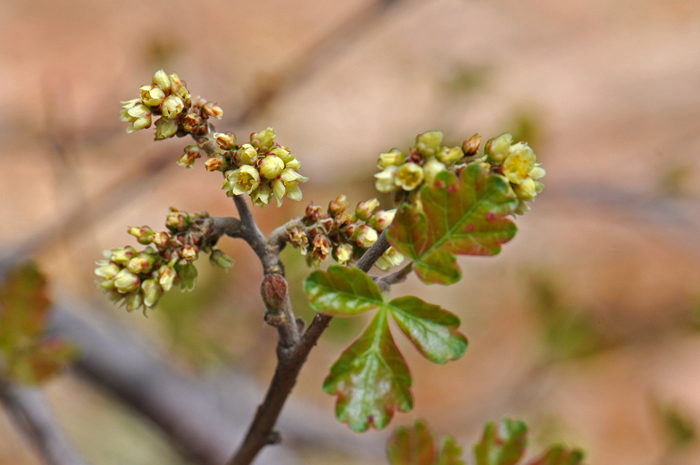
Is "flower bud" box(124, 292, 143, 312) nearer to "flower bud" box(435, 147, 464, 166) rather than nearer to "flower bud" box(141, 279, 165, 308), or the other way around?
"flower bud" box(141, 279, 165, 308)

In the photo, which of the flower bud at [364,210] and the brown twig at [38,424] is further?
the brown twig at [38,424]

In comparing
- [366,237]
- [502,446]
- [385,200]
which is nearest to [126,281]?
[366,237]

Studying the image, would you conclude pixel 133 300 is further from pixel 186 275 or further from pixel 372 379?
pixel 372 379

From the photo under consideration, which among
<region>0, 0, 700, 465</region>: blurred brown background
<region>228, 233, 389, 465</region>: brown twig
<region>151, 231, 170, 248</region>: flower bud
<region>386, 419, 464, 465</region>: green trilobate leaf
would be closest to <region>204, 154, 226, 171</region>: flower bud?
<region>151, 231, 170, 248</region>: flower bud

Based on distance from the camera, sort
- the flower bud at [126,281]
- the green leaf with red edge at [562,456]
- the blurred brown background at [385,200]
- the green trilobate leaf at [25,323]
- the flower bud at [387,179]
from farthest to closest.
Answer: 1. the blurred brown background at [385,200]
2. the green trilobate leaf at [25,323]
3. the green leaf with red edge at [562,456]
4. the flower bud at [126,281]
5. the flower bud at [387,179]

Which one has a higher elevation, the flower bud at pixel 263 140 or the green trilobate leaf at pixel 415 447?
the flower bud at pixel 263 140

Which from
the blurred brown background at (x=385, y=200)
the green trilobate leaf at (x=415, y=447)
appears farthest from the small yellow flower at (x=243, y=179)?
the blurred brown background at (x=385, y=200)

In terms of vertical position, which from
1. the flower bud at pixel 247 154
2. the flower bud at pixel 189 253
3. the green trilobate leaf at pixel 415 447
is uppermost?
the flower bud at pixel 247 154

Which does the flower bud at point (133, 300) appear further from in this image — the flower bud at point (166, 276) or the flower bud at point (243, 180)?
the flower bud at point (243, 180)

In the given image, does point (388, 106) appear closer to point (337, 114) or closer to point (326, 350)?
point (337, 114)

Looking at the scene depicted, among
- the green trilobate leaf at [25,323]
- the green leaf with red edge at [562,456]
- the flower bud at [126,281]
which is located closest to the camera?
the flower bud at [126,281]
